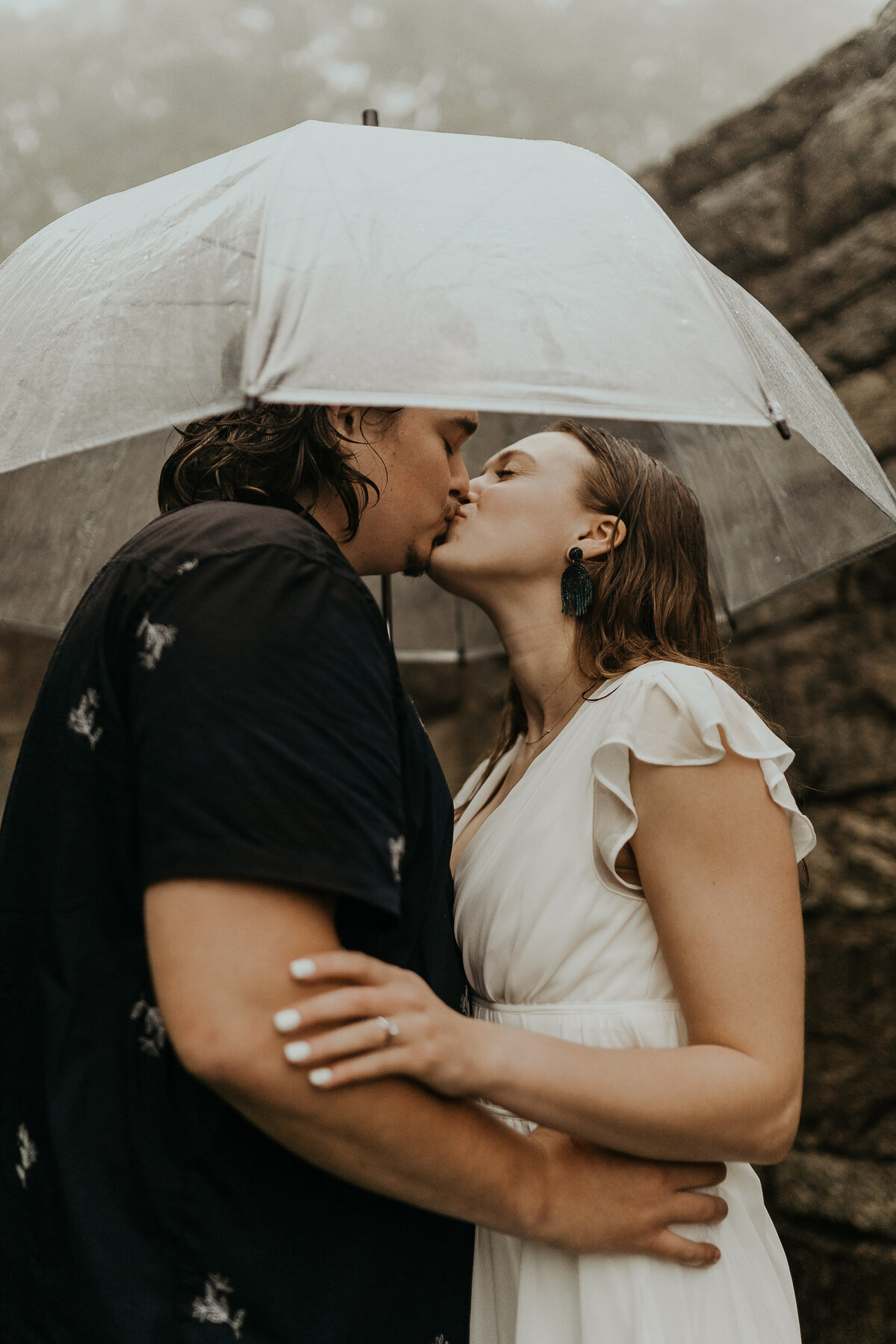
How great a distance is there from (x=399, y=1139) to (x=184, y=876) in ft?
1.12

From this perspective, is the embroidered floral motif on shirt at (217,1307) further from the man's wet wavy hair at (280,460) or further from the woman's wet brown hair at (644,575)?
the woman's wet brown hair at (644,575)

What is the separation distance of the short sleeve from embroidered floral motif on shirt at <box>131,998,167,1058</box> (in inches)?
8.6

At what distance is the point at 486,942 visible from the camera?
1.62 m

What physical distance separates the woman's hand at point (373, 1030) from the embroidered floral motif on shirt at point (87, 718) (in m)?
0.37

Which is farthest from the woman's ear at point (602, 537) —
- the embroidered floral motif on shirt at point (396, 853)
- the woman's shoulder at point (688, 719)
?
the embroidered floral motif on shirt at point (396, 853)

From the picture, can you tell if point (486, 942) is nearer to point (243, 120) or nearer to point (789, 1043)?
point (789, 1043)

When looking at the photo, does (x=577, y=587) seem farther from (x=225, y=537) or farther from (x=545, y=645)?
(x=225, y=537)

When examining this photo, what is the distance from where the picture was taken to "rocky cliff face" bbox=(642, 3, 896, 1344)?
252cm

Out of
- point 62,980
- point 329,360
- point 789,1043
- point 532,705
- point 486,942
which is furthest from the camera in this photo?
point 532,705

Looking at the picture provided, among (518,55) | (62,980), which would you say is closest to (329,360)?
(62,980)

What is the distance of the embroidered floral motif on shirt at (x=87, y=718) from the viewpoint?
3.76 ft

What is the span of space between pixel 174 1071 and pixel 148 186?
1155 mm

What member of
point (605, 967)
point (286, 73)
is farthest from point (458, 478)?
point (286, 73)

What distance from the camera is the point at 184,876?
0.95 meters
